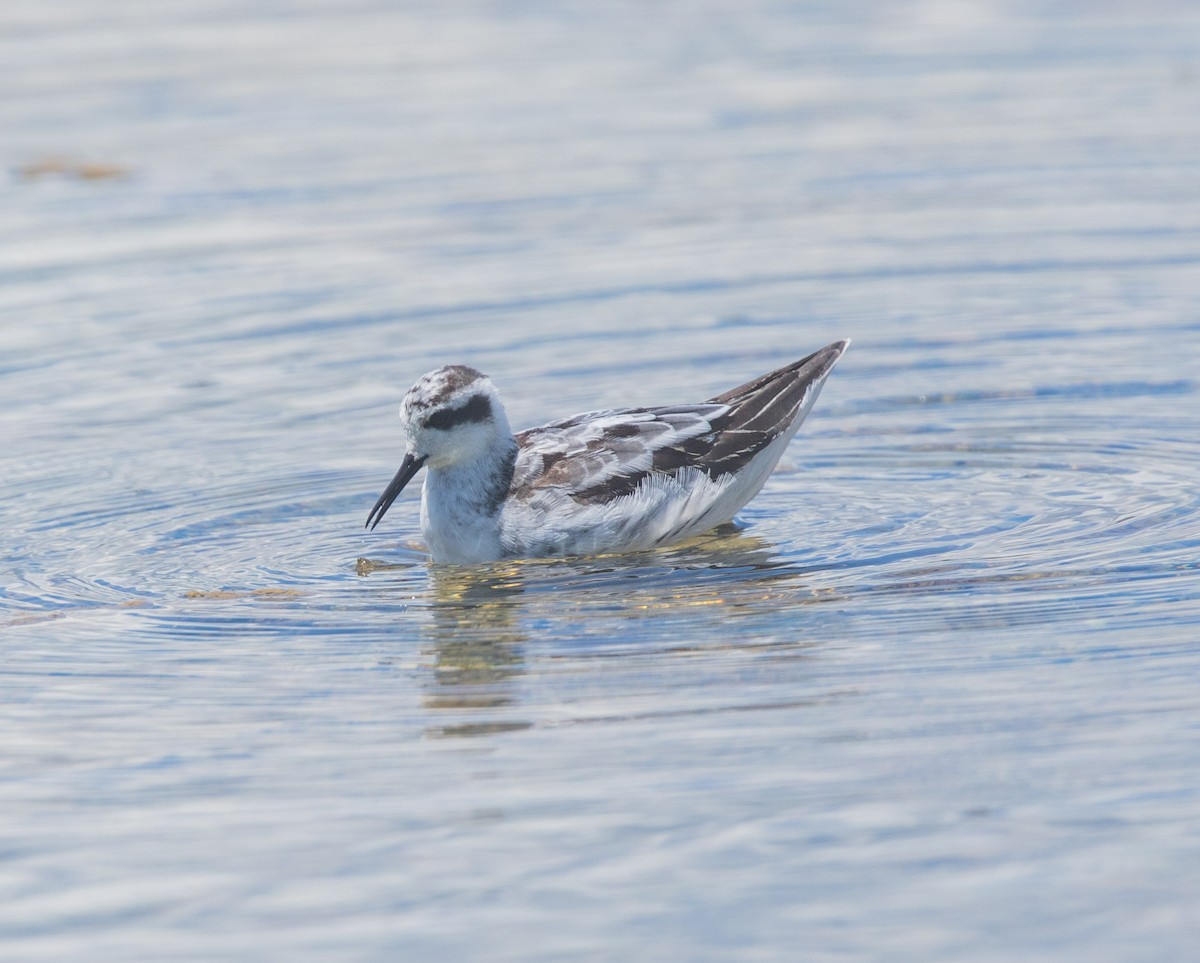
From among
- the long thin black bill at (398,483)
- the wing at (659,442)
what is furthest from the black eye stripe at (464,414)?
the wing at (659,442)

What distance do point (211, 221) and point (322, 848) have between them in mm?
11425

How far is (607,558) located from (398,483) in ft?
3.83

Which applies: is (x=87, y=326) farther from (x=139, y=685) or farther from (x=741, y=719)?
(x=741, y=719)

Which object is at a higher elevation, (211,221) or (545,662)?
(211,221)

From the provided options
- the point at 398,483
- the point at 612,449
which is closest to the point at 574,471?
the point at 612,449

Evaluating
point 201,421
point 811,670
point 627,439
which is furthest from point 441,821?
point 201,421

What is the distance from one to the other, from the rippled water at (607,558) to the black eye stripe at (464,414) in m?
0.79

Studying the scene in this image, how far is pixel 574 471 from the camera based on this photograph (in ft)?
35.8

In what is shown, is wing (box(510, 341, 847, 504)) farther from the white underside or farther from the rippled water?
the rippled water

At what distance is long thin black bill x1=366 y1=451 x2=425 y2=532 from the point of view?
35.2 feet

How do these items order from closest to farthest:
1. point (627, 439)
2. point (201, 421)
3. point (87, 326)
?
1. point (627, 439)
2. point (201, 421)
3. point (87, 326)

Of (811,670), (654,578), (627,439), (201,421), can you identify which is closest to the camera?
(811,670)

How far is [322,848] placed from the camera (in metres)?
6.87

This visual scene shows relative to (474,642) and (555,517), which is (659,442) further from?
(474,642)
